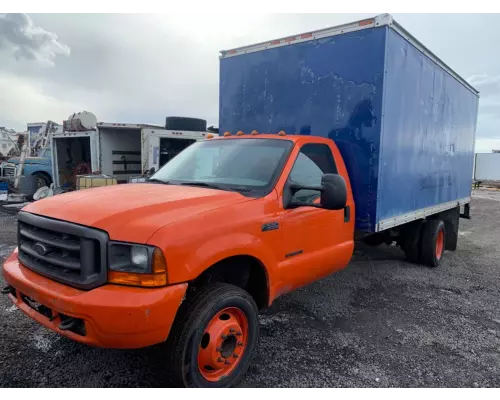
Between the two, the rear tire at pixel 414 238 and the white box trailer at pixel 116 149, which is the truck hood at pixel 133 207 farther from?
the white box trailer at pixel 116 149

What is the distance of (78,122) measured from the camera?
12125 millimetres

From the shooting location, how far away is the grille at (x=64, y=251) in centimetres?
251

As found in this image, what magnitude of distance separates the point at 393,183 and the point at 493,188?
2727 centimetres

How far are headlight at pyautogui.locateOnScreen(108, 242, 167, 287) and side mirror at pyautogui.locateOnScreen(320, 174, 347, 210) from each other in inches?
57.4

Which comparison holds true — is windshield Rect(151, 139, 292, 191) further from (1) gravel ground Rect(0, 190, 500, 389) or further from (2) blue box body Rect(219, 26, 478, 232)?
(1) gravel ground Rect(0, 190, 500, 389)

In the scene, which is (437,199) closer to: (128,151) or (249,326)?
(249,326)

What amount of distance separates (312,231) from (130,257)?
73.7 inches

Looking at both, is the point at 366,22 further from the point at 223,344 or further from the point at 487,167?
the point at 487,167

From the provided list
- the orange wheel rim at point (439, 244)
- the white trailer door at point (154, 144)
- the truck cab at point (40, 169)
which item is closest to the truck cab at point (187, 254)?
the orange wheel rim at point (439, 244)

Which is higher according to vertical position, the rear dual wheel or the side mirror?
the side mirror

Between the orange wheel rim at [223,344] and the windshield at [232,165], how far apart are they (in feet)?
3.61

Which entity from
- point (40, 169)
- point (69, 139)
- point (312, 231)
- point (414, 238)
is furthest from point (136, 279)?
point (40, 169)

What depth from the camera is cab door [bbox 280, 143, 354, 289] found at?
354 centimetres

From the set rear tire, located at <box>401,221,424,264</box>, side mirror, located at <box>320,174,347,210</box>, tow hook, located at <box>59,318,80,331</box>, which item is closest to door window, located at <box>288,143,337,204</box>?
side mirror, located at <box>320,174,347,210</box>
